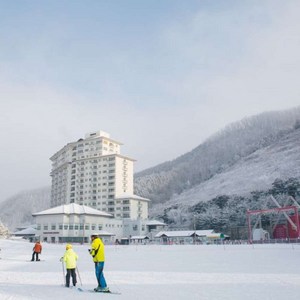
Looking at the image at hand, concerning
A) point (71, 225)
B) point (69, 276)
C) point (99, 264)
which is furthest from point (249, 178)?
point (99, 264)

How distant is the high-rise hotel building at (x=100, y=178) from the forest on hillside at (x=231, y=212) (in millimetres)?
18787

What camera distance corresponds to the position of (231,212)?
4515 inches

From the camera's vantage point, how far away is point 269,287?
447 inches

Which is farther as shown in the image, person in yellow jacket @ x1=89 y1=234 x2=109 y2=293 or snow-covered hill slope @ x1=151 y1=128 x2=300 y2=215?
snow-covered hill slope @ x1=151 y1=128 x2=300 y2=215

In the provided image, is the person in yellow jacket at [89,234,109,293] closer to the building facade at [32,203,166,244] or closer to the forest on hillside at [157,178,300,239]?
the building facade at [32,203,166,244]

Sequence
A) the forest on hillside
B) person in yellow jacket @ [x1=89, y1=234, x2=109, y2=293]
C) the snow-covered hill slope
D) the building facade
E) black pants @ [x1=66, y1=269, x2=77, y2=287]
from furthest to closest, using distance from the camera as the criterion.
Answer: the snow-covered hill slope
the forest on hillside
the building facade
black pants @ [x1=66, y1=269, x2=77, y2=287]
person in yellow jacket @ [x1=89, y1=234, x2=109, y2=293]

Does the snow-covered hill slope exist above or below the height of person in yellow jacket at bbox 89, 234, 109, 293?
above

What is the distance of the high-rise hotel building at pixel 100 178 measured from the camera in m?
109

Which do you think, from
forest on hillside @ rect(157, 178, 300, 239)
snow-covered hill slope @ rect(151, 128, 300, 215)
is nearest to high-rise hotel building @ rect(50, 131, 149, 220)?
forest on hillside @ rect(157, 178, 300, 239)

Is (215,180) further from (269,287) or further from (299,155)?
(269,287)

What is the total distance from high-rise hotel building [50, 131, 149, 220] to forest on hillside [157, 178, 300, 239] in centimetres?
1879

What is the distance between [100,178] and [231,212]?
41.8 meters

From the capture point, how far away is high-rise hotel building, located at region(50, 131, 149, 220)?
10925 cm

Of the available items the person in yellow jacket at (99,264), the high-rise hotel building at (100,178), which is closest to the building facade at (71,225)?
the high-rise hotel building at (100,178)
